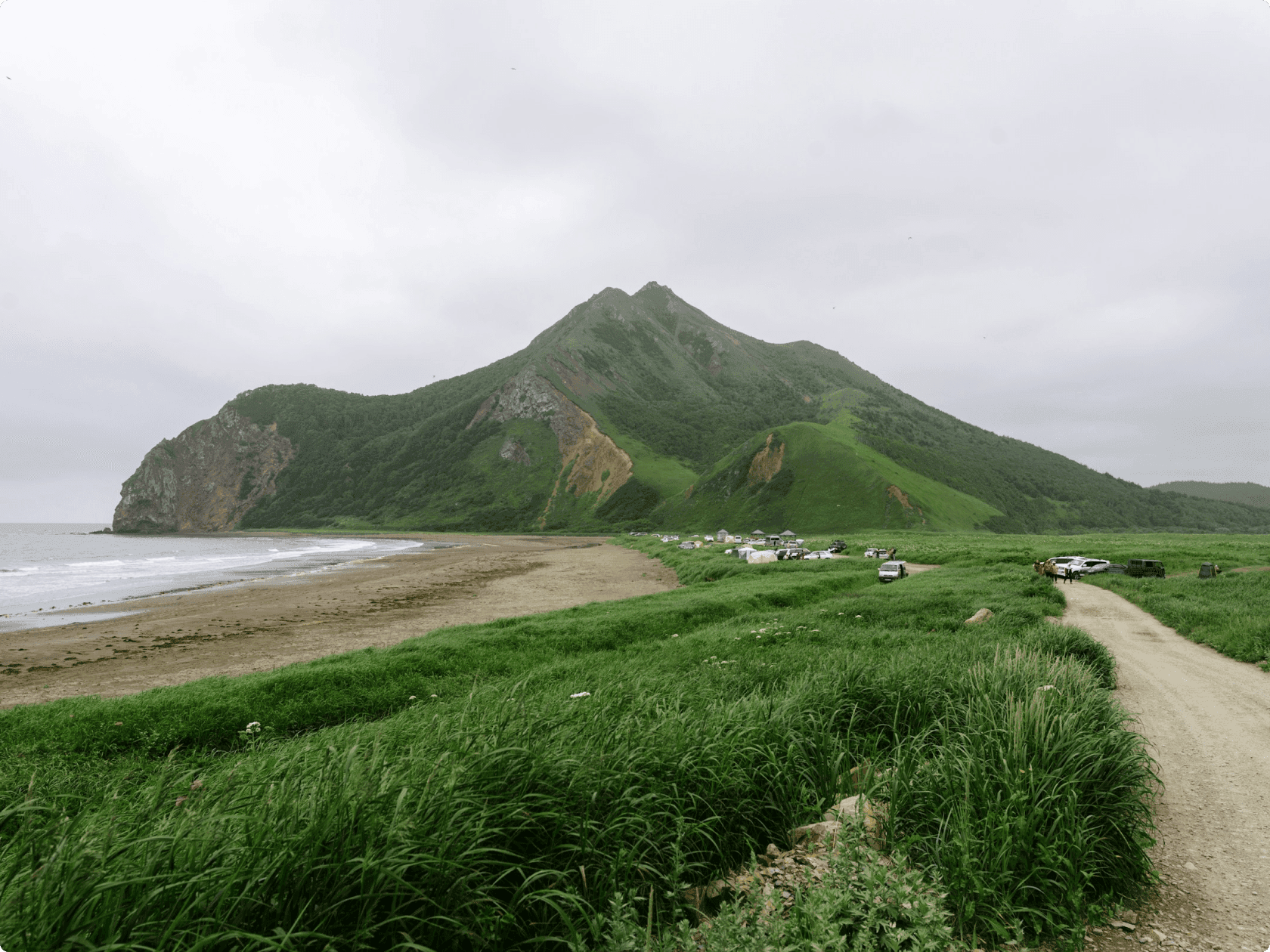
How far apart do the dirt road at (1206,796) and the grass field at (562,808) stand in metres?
0.34

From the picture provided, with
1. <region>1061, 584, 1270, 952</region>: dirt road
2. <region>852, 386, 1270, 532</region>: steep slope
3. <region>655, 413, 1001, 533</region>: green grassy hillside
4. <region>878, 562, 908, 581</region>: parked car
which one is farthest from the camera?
<region>852, 386, 1270, 532</region>: steep slope

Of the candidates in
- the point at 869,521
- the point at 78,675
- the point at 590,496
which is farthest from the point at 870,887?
the point at 590,496

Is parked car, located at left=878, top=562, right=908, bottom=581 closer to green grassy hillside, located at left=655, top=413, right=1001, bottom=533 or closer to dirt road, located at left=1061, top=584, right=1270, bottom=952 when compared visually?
dirt road, located at left=1061, top=584, right=1270, bottom=952

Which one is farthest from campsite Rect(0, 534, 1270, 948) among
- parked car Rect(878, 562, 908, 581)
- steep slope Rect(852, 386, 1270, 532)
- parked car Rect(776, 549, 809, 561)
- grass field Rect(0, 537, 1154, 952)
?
steep slope Rect(852, 386, 1270, 532)

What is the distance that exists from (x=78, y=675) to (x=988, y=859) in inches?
1005

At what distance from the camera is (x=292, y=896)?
11.1 ft

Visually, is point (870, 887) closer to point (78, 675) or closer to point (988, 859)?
point (988, 859)

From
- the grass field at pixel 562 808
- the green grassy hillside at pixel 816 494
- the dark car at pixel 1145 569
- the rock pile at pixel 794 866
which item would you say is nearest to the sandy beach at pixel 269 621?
the grass field at pixel 562 808

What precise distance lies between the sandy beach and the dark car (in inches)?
1137

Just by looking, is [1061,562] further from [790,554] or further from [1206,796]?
[1206,796]

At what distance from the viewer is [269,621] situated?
2869 centimetres

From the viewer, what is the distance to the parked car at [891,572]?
110 ft

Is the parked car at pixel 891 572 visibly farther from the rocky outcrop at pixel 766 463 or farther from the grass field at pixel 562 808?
the rocky outcrop at pixel 766 463

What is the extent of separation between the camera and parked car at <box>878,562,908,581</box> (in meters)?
33.7
